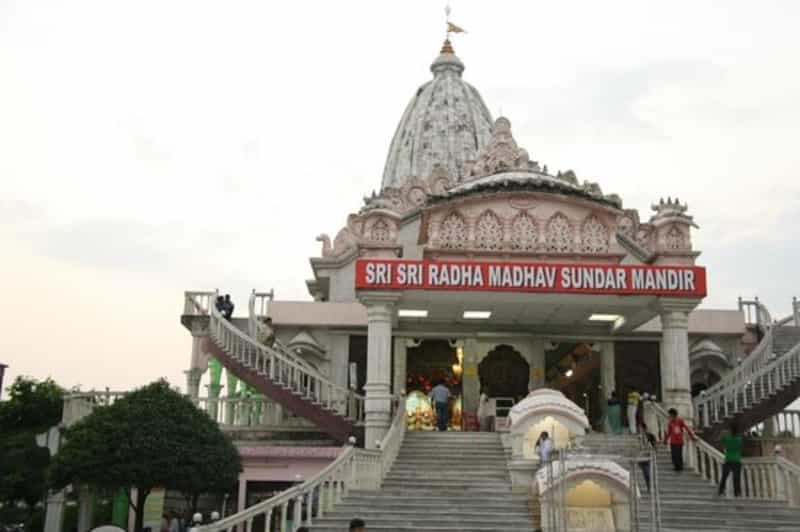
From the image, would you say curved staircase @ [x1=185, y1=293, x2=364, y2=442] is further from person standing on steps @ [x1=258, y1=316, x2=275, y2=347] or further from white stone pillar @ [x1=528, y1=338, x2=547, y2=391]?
white stone pillar @ [x1=528, y1=338, x2=547, y2=391]

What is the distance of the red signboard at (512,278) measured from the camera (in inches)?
779

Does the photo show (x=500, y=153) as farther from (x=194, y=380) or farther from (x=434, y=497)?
(x=434, y=497)

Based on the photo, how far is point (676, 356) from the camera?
20.2 metres

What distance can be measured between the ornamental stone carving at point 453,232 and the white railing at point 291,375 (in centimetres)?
491

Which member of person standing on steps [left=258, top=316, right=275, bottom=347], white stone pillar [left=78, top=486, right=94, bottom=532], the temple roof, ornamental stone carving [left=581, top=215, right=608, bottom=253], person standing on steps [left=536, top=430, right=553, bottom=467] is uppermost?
the temple roof

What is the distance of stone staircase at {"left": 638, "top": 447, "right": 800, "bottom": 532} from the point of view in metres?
14.6

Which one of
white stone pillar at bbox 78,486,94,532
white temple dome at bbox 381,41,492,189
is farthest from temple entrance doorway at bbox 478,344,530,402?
white temple dome at bbox 381,41,492,189

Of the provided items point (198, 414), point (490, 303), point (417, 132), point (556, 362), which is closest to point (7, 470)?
point (198, 414)

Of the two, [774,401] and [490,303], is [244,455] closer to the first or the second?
[490,303]

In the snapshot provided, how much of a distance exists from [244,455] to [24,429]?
13.0 metres

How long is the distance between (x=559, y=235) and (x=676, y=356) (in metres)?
4.92

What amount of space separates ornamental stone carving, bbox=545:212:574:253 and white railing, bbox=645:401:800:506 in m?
7.02

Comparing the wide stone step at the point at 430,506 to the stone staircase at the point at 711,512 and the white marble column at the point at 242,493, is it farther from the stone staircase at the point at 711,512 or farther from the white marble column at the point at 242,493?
the white marble column at the point at 242,493

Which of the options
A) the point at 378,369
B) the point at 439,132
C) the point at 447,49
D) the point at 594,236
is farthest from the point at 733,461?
the point at 447,49
